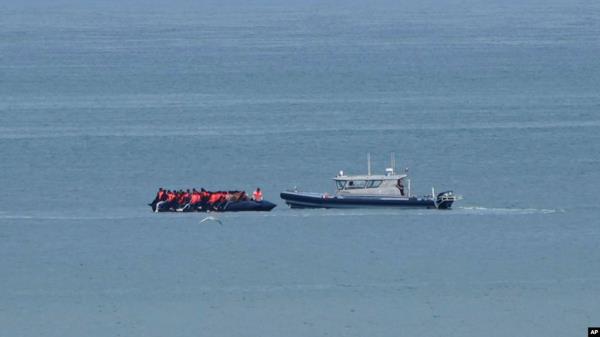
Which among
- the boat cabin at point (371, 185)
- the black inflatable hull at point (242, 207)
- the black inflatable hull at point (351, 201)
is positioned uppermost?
the boat cabin at point (371, 185)

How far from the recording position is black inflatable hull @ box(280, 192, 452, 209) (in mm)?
68075

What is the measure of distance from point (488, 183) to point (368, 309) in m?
24.8

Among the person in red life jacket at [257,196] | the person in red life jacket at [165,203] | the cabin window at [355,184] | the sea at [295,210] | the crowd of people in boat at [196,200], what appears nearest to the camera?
the sea at [295,210]

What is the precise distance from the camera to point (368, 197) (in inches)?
2699

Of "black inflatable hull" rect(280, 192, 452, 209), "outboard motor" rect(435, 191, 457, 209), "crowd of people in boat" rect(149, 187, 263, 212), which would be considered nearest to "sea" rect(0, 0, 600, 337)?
"black inflatable hull" rect(280, 192, 452, 209)

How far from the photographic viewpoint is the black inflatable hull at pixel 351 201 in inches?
2680

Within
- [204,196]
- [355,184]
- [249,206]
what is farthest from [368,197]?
[204,196]

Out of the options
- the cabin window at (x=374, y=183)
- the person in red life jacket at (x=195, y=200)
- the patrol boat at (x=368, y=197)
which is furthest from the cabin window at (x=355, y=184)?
the person in red life jacket at (x=195, y=200)

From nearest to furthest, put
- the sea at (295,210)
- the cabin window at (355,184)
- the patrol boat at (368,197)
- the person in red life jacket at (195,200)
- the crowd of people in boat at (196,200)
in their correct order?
the sea at (295,210) < the crowd of people in boat at (196,200) < the person in red life jacket at (195,200) < the patrol boat at (368,197) < the cabin window at (355,184)

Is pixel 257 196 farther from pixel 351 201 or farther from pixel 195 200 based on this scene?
pixel 351 201

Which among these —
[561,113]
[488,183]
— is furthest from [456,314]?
[561,113]

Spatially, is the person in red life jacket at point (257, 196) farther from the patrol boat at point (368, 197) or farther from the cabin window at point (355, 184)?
the cabin window at point (355, 184)

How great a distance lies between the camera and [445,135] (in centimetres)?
9331

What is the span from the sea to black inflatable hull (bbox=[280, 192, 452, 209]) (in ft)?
1.07
